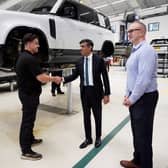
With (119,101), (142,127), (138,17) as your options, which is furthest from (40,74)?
(138,17)

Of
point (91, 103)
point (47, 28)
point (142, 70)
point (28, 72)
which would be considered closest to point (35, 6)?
point (47, 28)

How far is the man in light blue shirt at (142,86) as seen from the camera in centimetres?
173

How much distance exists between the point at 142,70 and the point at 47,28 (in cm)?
272

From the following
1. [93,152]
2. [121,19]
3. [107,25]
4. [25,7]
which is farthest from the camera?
[121,19]

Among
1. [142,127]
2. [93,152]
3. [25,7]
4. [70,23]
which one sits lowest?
[93,152]

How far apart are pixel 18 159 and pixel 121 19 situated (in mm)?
16370

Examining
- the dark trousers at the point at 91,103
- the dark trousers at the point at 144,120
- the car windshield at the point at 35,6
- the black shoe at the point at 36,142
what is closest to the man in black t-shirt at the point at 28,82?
the black shoe at the point at 36,142

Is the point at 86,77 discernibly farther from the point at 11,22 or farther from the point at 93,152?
the point at 11,22

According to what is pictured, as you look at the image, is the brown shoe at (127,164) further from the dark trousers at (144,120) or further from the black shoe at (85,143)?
the black shoe at (85,143)

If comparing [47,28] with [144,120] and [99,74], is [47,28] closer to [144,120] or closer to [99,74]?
[99,74]

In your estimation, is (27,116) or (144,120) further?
(27,116)

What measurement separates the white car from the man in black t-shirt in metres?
1.12

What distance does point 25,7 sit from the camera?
4.46m

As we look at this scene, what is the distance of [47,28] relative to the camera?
3998mm
